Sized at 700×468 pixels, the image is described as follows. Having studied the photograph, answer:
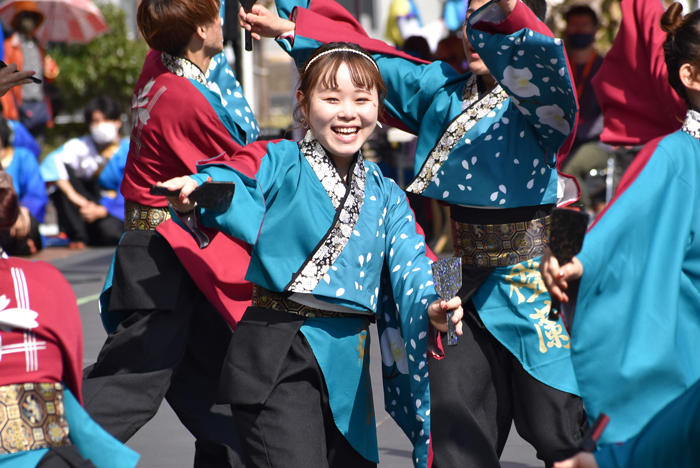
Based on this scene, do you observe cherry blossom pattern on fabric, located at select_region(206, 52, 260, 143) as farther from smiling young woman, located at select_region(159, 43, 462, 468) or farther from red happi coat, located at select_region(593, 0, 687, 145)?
red happi coat, located at select_region(593, 0, 687, 145)

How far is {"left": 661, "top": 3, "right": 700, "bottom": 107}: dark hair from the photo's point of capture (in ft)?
7.97

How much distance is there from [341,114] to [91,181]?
7619mm

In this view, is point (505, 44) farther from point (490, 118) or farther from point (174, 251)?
point (174, 251)

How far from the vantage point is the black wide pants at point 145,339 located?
3086 mm

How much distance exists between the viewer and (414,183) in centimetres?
298

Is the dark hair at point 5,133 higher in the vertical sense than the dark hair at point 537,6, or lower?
lower

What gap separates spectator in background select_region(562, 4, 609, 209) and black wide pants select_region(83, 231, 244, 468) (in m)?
5.17

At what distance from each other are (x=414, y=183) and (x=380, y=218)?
1.11 feet

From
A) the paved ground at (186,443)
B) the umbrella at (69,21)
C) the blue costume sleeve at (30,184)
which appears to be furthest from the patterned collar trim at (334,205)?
the umbrella at (69,21)

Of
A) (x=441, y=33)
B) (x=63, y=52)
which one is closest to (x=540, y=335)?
(x=441, y=33)

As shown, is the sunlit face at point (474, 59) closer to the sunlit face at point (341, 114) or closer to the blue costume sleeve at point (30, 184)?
the sunlit face at point (341, 114)

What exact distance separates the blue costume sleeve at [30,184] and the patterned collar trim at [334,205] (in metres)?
6.70

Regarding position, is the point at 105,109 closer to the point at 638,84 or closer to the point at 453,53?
the point at 453,53

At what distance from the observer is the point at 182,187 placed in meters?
2.32
